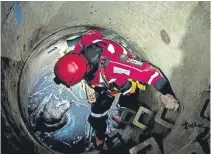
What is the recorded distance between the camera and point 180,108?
2.65 metres

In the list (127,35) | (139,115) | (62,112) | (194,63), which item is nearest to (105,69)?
(194,63)

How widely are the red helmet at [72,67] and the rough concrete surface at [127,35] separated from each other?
350mm

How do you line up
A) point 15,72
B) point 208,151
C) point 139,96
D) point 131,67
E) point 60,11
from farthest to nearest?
point 139,96
point 60,11
point 15,72
point 131,67
point 208,151

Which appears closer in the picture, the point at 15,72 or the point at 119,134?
the point at 15,72

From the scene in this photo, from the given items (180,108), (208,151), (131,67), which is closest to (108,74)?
(131,67)

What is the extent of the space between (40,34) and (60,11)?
262mm

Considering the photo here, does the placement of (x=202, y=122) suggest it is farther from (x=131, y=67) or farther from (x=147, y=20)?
(x=147, y=20)

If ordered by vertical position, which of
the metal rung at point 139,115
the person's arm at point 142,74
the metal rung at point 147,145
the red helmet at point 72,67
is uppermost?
the red helmet at point 72,67

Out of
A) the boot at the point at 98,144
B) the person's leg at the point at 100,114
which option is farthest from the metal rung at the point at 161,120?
the boot at the point at 98,144

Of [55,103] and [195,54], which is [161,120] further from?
[55,103]

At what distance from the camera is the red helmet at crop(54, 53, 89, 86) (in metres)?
2.37

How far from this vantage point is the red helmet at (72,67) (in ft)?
7.77

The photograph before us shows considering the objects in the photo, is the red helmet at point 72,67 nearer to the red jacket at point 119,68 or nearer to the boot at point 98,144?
the red jacket at point 119,68

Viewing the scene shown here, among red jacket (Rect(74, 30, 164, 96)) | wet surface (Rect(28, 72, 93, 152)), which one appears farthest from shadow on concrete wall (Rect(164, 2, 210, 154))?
wet surface (Rect(28, 72, 93, 152))
